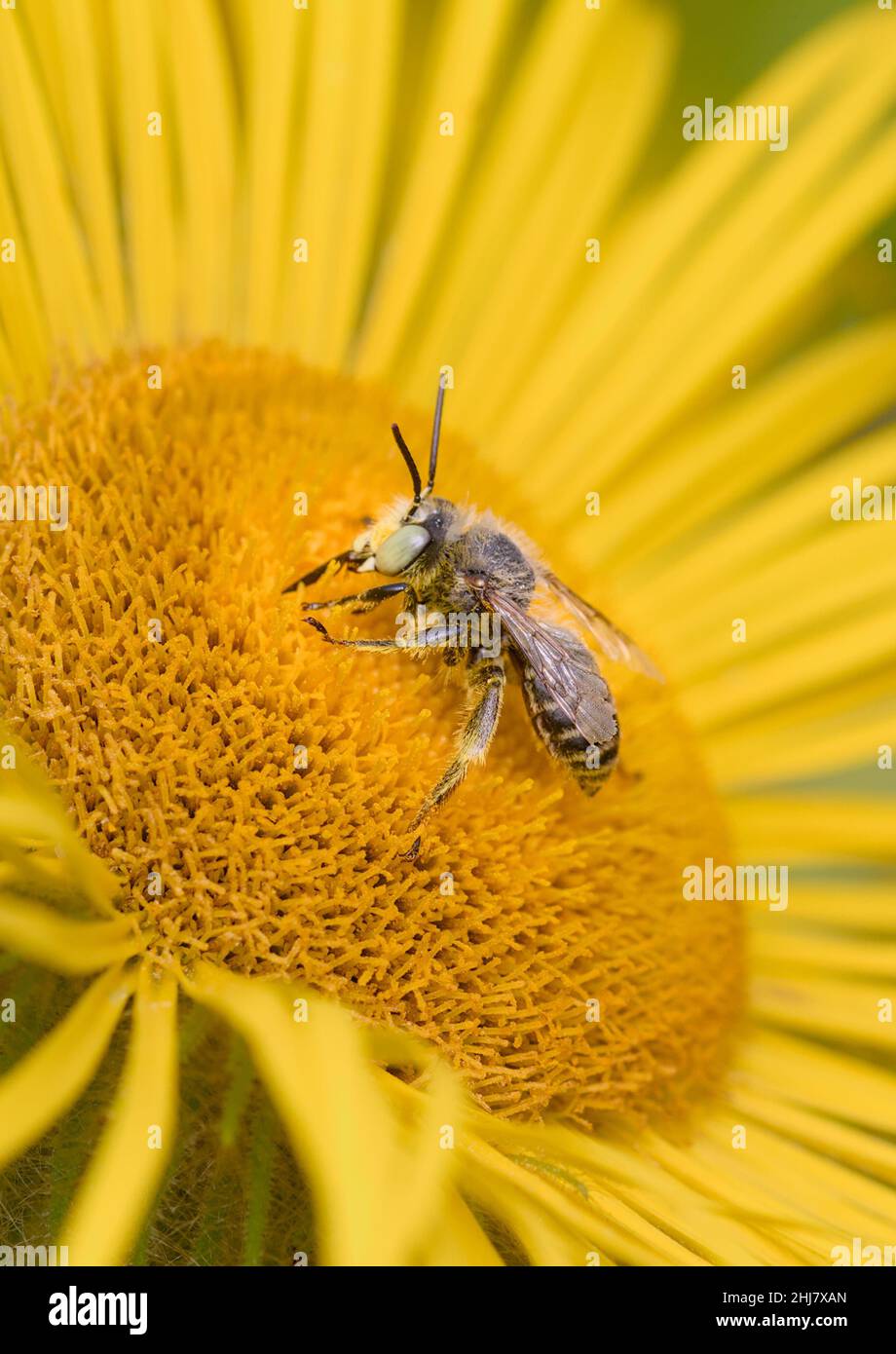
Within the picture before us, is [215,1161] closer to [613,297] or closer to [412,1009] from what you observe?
[412,1009]

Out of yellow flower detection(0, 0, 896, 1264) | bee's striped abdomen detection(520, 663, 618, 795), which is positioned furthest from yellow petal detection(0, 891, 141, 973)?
bee's striped abdomen detection(520, 663, 618, 795)

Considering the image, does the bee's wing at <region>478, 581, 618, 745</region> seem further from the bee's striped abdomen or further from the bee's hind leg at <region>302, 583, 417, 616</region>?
the bee's hind leg at <region>302, 583, 417, 616</region>

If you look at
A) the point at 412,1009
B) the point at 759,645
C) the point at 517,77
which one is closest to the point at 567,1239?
the point at 412,1009
